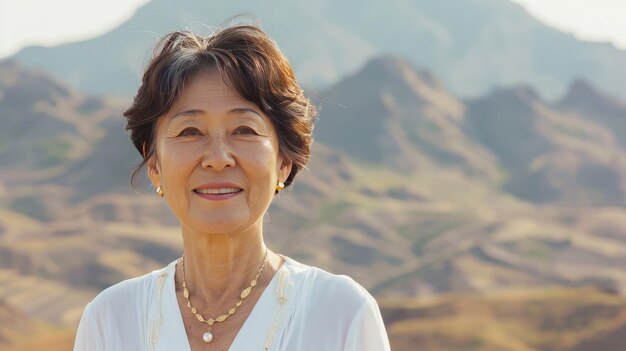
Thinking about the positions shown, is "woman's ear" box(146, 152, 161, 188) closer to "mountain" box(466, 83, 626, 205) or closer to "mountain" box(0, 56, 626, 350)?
"mountain" box(0, 56, 626, 350)

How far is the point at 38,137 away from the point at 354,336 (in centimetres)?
5271

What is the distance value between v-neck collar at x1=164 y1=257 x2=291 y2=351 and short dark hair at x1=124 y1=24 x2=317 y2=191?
10.1 inches

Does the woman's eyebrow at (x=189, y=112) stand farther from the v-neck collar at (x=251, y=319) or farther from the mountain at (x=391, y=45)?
the mountain at (x=391, y=45)

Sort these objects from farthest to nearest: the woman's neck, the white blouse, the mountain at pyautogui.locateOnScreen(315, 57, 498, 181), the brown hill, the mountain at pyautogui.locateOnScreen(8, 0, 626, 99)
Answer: the mountain at pyautogui.locateOnScreen(8, 0, 626, 99)
the mountain at pyautogui.locateOnScreen(315, 57, 498, 181)
the brown hill
the woman's neck
the white blouse

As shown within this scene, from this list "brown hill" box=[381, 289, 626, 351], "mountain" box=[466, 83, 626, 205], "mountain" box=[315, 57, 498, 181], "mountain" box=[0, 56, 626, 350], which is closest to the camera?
"brown hill" box=[381, 289, 626, 351]

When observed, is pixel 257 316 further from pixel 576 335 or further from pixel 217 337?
pixel 576 335

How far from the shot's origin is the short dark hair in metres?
1.76

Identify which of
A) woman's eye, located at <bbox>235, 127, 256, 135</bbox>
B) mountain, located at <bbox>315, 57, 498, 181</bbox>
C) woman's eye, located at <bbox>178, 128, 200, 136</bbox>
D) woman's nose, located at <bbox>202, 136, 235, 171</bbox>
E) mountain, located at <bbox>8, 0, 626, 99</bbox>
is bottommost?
woman's nose, located at <bbox>202, 136, 235, 171</bbox>

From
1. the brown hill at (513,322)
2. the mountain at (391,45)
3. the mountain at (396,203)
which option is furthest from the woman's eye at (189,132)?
the mountain at (391,45)

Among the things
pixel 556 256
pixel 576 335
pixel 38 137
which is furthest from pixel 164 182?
pixel 38 137

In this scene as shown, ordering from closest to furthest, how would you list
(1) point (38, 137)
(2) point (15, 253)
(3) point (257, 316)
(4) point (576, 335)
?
(3) point (257, 316) → (4) point (576, 335) → (2) point (15, 253) → (1) point (38, 137)

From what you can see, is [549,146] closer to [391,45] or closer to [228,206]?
[228,206]

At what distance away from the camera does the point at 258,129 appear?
1771mm

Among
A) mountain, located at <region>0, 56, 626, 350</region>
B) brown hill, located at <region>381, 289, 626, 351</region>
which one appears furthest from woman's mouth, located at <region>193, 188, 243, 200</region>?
mountain, located at <region>0, 56, 626, 350</region>
